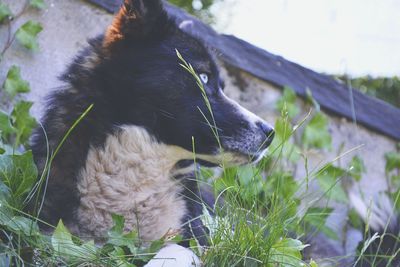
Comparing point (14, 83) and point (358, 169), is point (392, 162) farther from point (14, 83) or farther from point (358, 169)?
point (14, 83)

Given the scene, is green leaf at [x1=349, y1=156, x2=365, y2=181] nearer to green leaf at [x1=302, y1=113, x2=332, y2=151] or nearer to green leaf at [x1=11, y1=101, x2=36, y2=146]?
green leaf at [x1=302, y1=113, x2=332, y2=151]

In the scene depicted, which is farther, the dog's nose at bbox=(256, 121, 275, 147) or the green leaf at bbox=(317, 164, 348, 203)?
the green leaf at bbox=(317, 164, 348, 203)

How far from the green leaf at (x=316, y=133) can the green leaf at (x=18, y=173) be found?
8.22 ft

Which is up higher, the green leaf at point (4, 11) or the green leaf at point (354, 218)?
the green leaf at point (4, 11)

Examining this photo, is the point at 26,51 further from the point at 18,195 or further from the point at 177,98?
the point at 18,195

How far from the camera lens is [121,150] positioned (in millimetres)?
2840

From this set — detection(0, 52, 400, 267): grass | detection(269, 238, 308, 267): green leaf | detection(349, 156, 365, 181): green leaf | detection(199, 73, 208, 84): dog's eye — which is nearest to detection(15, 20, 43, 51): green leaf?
detection(199, 73, 208, 84): dog's eye

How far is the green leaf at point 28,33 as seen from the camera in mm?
3527

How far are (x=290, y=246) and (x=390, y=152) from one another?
3025mm

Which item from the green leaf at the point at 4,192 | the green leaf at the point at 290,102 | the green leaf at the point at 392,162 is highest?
the green leaf at the point at 4,192

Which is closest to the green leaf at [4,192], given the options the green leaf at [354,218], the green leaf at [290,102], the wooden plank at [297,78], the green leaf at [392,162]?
the wooden plank at [297,78]

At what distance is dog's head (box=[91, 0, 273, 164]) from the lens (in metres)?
2.90

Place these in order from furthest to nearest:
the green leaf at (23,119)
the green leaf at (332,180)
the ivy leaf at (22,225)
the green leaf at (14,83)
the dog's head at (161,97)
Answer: the green leaf at (332,180) < the green leaf at (14,83) < the green leaf at (23,119) < the dog's head at (161,97) < the ivy leaf at (22,225)

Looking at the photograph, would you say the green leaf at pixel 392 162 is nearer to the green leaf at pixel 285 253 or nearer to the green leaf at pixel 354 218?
the green leaf at pixel 354 218
